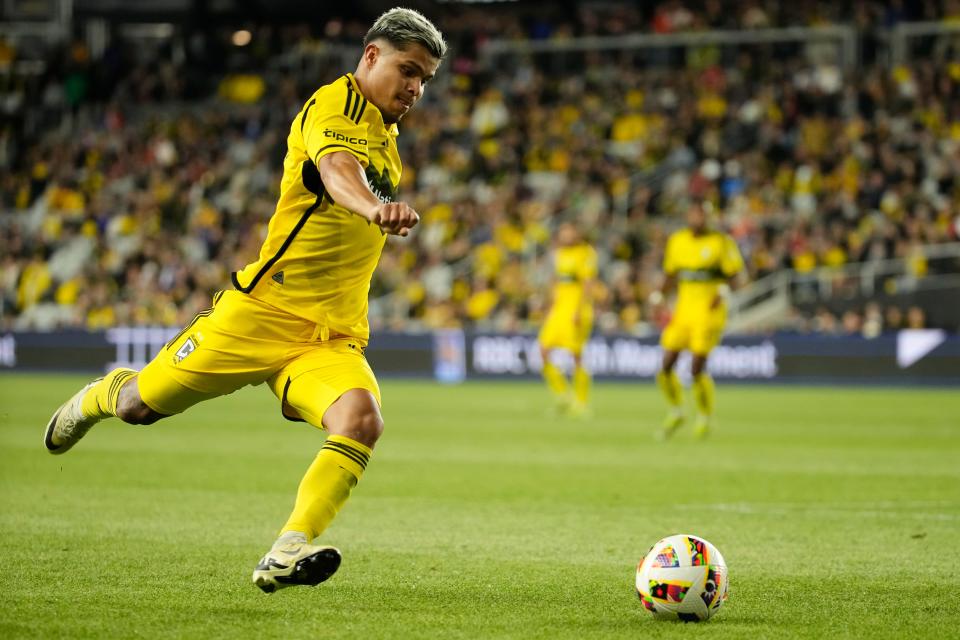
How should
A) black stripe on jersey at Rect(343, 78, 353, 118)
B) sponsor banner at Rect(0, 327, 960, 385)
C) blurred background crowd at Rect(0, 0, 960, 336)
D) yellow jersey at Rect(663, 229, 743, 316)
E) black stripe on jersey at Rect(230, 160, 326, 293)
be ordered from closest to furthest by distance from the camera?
black stripe on jersey at Rect(343, 78, 353, 118) < black stripe on jersey at Rect(230, 160, 326, 293) < yellow jersey at Rect(663, 229, 743, 316) < sponsor banner at Rect(0, 327, 960, 385) < blurred background crowd at Rect(0, 0, 960, 336)

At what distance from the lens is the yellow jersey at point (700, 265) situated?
15805 mm

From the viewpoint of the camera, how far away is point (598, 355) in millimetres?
27453

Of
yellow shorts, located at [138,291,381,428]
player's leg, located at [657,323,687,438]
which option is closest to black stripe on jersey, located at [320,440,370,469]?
yellow shorts, located at [138,291,381,428]

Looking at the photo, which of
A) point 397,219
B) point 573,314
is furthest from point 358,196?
point 573,314

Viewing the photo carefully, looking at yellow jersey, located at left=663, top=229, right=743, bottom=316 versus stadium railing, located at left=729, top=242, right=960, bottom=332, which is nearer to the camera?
yellow jersey, located at left=663, top=229, right=743, bottom=316

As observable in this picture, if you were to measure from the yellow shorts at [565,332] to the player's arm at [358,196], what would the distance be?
45.0 ft

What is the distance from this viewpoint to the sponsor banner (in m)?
25.1

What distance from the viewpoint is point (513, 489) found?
34.8 ft

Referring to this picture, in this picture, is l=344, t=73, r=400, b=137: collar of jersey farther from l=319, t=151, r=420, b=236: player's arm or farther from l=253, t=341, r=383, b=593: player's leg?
l=253, t=341, r=383, b=593: player's leg

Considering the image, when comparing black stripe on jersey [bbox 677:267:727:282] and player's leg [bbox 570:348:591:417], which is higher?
black stripe on jersey [bbox 677:267:727:282]

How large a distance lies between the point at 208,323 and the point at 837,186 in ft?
73.7

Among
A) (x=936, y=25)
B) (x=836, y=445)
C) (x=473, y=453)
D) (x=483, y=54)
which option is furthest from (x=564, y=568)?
(x=483, y=54)

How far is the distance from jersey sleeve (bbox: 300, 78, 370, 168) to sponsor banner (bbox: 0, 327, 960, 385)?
20035mm

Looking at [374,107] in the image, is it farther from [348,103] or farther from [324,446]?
[324,446]
